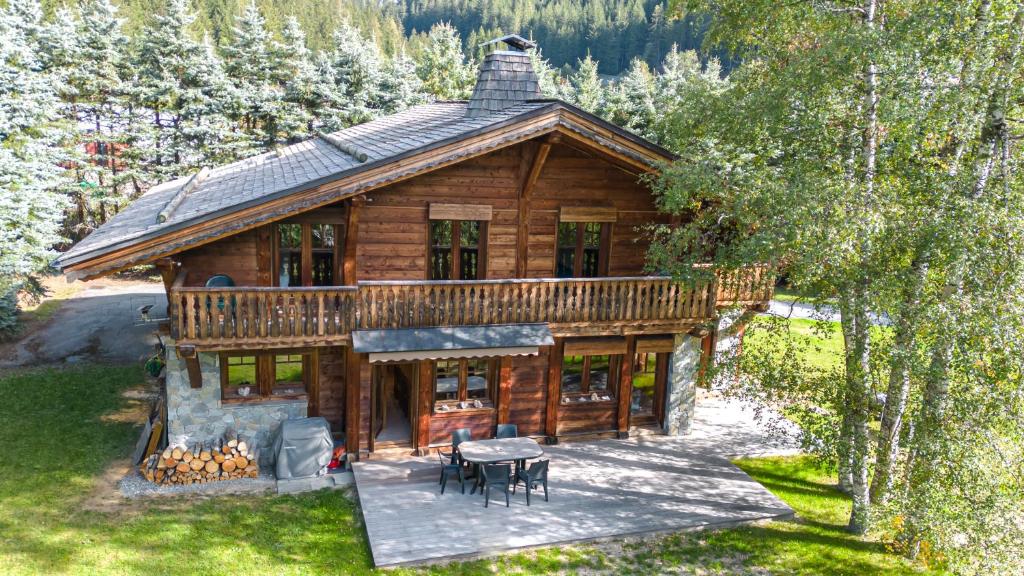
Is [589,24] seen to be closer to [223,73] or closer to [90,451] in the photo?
[223,73]

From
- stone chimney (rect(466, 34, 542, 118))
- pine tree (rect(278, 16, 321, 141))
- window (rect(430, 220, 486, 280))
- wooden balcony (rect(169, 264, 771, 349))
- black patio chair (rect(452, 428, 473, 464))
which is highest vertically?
pine tree (rect(278, 16, 321, 141))

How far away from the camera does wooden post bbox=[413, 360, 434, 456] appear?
15.1 metres

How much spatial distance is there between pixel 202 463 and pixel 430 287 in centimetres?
557

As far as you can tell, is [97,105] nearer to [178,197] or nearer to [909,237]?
[178,197]

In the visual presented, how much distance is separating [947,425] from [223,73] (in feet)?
109

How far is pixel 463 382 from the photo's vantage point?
15.6 meters

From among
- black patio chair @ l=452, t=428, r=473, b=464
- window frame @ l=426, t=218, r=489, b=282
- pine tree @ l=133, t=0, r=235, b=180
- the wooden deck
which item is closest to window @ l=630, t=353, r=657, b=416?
the wooden deck

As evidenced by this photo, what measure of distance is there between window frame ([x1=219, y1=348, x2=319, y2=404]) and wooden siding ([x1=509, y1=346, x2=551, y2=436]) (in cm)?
442

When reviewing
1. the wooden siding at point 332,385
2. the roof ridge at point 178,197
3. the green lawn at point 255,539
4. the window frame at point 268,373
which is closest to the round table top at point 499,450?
the green lawn at point 255,539

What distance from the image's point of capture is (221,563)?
11172 millimetres

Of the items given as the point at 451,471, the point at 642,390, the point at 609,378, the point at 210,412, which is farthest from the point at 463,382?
the point at 210,412

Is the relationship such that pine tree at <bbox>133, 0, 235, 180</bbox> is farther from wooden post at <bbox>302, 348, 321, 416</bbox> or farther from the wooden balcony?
the wooden balcony

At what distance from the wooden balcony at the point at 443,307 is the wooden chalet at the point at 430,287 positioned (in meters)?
0.04

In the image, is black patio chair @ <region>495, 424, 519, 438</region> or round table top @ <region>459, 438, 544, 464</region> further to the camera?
black patio chair @ <region>495, 424, 519, 438</region>
